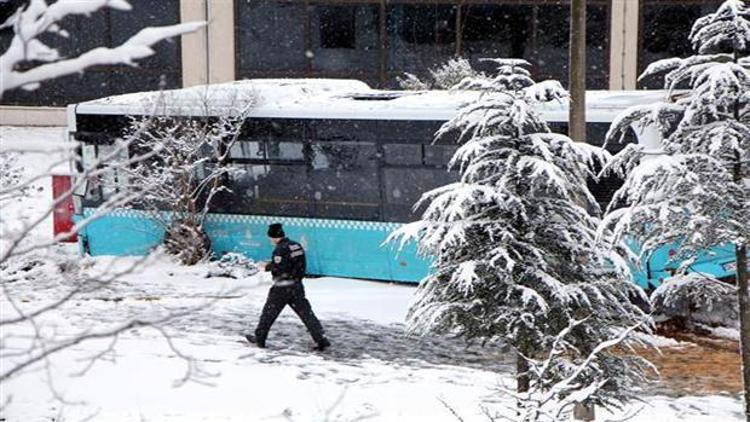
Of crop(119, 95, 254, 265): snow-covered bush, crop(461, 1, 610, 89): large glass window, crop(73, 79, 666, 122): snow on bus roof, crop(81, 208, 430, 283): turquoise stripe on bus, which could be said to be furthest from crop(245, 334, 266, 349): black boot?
crop(461, 1, 610, 89): large glass window

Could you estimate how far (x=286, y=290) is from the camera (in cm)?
1245

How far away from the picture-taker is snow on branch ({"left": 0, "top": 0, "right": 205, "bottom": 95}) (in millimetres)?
2838

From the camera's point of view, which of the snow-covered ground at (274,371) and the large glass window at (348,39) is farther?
the large glass window at (348,39)

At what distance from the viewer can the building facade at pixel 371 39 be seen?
28.5 meters

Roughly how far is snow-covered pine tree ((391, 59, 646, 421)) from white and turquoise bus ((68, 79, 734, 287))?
5.18 metres

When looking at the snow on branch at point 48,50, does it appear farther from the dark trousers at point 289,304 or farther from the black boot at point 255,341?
the black boot at point 255,341

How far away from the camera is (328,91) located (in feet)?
59.4

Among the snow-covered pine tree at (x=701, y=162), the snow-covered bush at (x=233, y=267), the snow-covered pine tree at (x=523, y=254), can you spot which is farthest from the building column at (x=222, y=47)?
the snow-covered pine tree at (x=523, y=254)

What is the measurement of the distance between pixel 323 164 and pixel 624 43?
1439cm

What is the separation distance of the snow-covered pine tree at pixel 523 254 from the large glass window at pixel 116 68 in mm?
21069

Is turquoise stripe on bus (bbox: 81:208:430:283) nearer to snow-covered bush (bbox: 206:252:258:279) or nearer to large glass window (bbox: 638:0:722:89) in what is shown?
snow-covered bush (bbox: 206:252:258:279)

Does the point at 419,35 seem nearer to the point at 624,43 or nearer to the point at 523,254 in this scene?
the point at 624,43

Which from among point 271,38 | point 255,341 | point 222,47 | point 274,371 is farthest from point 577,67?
point 222,47

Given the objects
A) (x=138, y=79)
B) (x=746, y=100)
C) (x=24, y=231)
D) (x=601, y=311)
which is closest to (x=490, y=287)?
(x=601, y=311)
